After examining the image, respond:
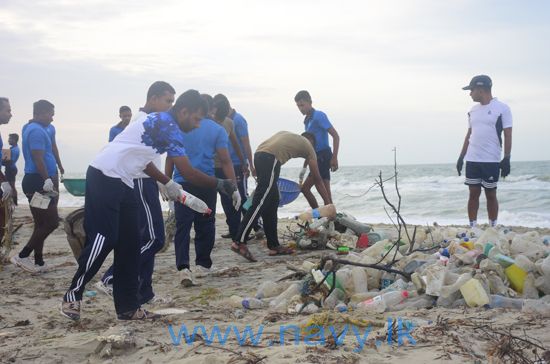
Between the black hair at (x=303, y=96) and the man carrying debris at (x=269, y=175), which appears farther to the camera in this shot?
the black hair at (x=303, y=96)

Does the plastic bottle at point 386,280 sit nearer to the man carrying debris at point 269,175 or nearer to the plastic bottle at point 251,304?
the plastic bottle at point 251,304

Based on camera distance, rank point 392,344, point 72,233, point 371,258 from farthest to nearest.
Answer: point 72,233, point 371,258, point 392,344

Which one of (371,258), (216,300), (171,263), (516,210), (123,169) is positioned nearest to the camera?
(123,169)

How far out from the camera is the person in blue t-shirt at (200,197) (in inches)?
203

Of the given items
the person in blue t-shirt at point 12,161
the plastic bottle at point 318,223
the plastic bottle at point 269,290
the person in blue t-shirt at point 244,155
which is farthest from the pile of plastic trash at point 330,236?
the person in blue t-shirt at point 12,161

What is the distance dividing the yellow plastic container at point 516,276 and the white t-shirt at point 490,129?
9.08 feet

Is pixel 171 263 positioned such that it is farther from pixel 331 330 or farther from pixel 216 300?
pixel 331 330

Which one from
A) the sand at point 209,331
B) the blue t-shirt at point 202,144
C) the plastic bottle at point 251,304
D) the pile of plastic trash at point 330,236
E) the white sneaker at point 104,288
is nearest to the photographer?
the sand at point 209,331

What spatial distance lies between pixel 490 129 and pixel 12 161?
37.5ft

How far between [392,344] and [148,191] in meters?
2.15

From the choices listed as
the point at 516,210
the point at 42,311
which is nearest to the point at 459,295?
the point at 42,311

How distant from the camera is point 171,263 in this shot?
639cm

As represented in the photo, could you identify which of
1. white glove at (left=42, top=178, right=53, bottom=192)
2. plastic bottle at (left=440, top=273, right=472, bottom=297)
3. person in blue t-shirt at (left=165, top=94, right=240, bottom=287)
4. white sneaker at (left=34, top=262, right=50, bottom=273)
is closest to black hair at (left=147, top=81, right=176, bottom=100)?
person in blue t-shirt at (left=165, top=94, right=240, bottom=287)

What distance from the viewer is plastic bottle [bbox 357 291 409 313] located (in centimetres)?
379
